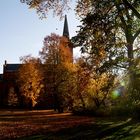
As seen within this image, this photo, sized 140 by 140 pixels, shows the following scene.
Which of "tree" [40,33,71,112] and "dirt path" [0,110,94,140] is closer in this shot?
"dirt path" [0,110,94,140]

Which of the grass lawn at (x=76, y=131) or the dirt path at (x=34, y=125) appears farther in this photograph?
the dirt path at (x=34, y=125)

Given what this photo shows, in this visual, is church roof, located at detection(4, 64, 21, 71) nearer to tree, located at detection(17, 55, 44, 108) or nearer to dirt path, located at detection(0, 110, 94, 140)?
tree, located at detection(17, 55, 44, 108)

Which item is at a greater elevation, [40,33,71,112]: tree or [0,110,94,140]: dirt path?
[40,33,71,112]: tree

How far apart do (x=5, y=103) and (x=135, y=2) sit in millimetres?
97184

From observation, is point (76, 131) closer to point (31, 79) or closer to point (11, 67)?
point (31, 79)

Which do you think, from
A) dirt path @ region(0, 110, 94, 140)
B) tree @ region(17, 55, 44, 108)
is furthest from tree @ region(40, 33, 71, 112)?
dirt path @ region(0, 110, 94, 140)

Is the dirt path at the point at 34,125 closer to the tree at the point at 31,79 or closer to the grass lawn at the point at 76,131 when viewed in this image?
the grass lawn at the point at 76,131

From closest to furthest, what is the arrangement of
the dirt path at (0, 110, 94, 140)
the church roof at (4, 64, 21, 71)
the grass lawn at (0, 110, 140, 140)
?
the grass lawn at (0, 110, 140, 140), the dirt path at (0, 110, 94, 140), the church roof at (4, 64, 21, 71)

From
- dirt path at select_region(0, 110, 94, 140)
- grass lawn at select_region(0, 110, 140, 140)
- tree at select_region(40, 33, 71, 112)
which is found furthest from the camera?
tree at select_region(40, 33, 71, 112)

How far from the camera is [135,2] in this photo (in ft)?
66.8

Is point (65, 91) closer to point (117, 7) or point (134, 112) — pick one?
point (134, 112)

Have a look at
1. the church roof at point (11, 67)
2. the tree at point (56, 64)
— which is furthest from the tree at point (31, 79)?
the church roof at point (11, 67)

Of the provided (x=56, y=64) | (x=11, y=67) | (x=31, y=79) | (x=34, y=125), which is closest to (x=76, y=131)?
(x=34, y=125)

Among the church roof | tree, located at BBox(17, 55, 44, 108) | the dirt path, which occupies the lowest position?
the dirt path
